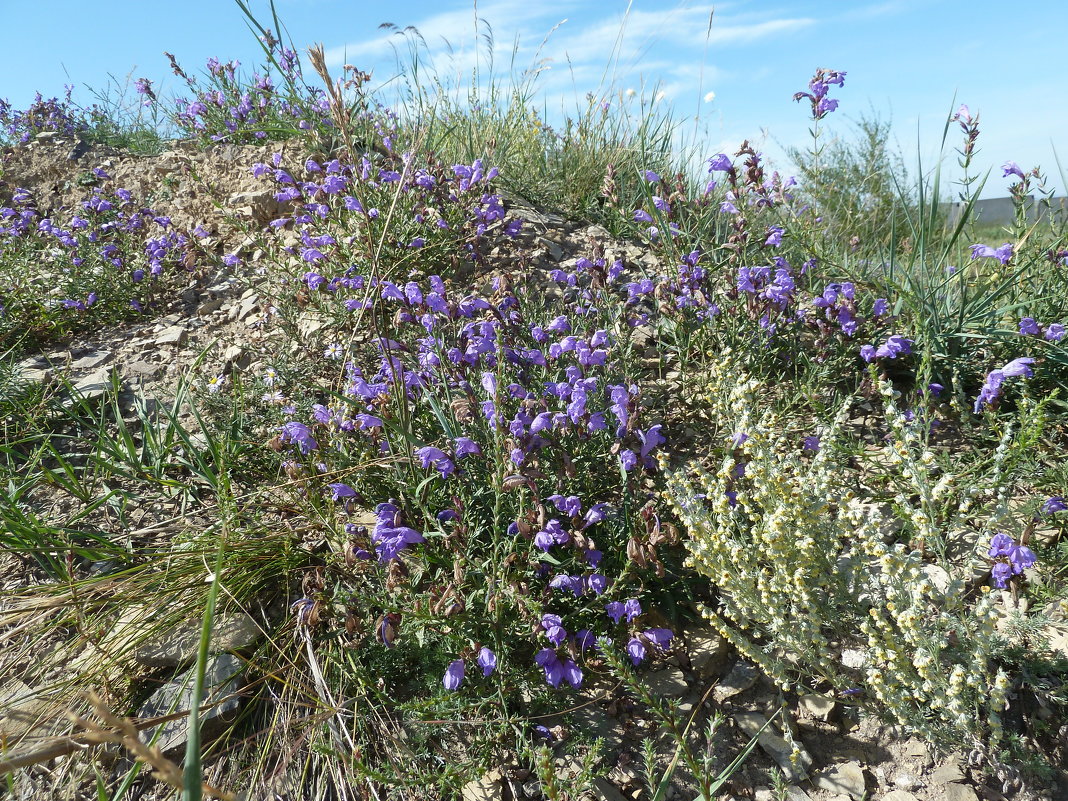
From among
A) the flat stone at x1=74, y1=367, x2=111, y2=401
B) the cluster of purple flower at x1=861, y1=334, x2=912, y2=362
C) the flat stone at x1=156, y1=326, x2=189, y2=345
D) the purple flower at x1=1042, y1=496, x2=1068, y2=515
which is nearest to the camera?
the purple flower at x1=1042, y1=496, x2=1068, y2=515

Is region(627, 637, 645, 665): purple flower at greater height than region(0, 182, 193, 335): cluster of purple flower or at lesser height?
lesser

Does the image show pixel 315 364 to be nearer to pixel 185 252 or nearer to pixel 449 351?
pixel 449 351

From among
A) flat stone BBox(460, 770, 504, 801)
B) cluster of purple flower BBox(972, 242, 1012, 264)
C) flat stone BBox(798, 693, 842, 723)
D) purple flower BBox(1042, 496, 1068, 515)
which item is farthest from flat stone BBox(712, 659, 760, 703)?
cluster of purple flower BBox(972, 242, 1012, 264)

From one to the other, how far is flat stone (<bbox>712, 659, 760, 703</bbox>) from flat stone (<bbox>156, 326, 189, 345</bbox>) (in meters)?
3.83

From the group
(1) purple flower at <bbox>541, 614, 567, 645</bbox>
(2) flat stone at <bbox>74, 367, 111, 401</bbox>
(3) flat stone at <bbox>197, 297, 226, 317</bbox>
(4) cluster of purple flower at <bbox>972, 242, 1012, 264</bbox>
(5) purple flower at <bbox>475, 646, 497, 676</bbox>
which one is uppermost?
(4) cluster of purple flower at <bbox>972, 242, 1012, 264</bbox>

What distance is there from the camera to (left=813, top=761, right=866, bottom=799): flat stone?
2004 mm

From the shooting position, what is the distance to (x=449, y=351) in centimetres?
277

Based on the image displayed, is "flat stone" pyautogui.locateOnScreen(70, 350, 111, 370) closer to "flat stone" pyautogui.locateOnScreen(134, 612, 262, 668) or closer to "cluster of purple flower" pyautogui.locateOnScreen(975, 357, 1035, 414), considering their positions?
"flat stone" pyautogui.locateOnScreen(134, 612, 262, 668)

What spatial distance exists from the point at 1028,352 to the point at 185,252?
17.3 ft

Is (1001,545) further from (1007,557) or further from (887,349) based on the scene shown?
(887,349)

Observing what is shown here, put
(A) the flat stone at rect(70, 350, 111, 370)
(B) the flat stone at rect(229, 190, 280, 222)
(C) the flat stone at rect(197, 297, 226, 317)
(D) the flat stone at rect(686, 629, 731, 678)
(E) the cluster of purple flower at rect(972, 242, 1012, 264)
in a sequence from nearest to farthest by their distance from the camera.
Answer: (D) the flat stone at rect(686, 629, 731, 678), (E) the cluster of purple flower at rect(972, 242, 1012, 264), (A) the flat stone at rect(70, 350, 111, 370), (C) the flat stone at rect(197, 297, 226, 317), (B) the flat stone at rect(229, 190, 280, 222)

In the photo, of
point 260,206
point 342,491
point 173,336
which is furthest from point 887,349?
point 260,206

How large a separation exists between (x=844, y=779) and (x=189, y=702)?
2.14 m

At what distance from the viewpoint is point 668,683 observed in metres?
2.31
